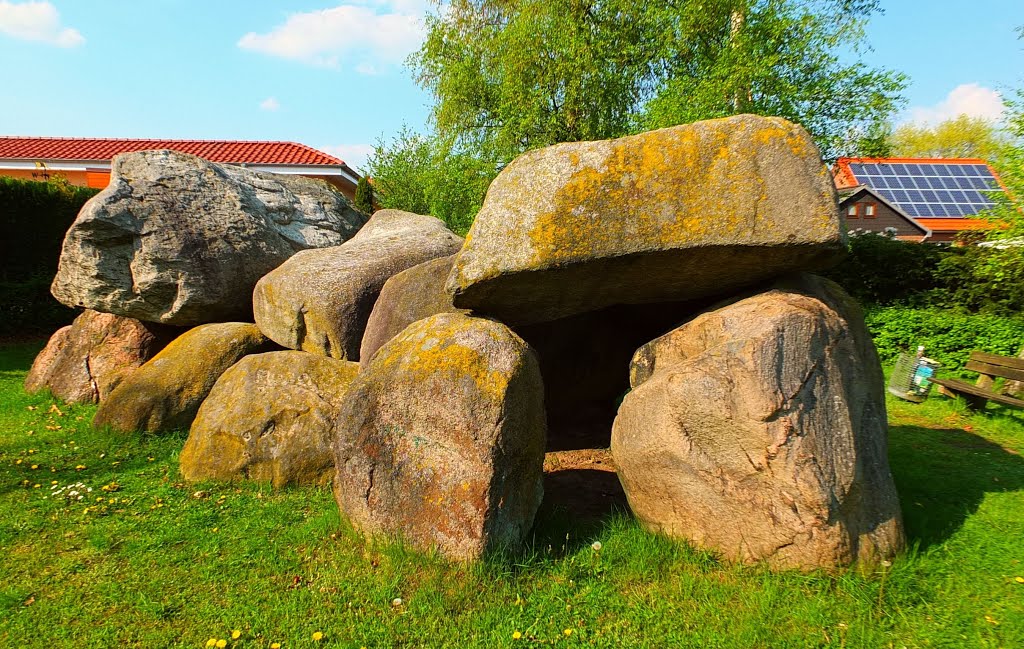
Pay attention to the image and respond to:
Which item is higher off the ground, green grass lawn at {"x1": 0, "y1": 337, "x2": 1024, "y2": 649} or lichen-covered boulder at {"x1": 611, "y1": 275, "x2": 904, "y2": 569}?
lichen-covered boulder at {"x1": 611, "y1": 275, "x2": 904, "y2": 569}

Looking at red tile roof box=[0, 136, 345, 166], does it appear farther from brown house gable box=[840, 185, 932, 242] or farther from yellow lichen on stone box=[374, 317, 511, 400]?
brown house gable box=[840, 185, 932, 242]

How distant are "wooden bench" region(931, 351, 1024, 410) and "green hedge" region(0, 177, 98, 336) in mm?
15414

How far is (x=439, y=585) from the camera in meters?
3.72

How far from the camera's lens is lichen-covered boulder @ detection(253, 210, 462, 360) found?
19.7 feet

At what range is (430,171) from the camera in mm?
16344

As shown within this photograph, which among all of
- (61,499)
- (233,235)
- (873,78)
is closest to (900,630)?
(61,499)

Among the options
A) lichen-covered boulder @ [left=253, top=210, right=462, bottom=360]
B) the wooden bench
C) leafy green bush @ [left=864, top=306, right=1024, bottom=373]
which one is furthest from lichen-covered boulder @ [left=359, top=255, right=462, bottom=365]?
leafy green bush @ [left=864, top=306, right=1024, bottom=373]

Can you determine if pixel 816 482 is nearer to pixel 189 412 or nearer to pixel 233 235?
pixel 189 412

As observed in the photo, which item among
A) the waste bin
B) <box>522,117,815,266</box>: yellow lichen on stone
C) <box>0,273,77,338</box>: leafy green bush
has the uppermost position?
<box>522,117,815,266</box>: yellow lichen on stone

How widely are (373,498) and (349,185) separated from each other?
1944 centimetres

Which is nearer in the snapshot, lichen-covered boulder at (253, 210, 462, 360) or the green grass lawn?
the green grass lawn

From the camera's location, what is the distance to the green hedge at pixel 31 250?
12.4 metres

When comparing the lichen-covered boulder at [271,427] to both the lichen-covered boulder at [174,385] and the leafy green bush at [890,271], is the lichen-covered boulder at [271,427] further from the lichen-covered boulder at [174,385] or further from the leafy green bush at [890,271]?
the leafy green bush at [890,271]

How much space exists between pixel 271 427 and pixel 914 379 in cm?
834
